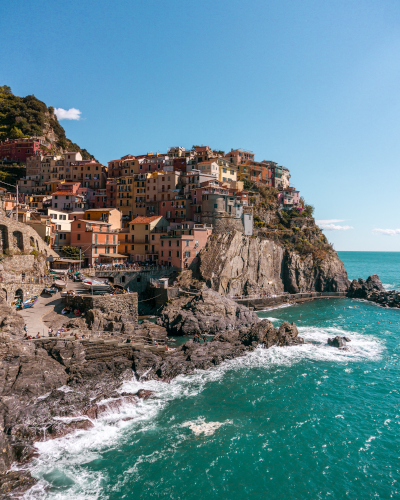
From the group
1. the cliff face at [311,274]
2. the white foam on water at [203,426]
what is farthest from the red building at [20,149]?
the white foam on water at [203,426]

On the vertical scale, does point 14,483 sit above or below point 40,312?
below

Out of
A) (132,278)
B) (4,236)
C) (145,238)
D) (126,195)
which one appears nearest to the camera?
(4,236)

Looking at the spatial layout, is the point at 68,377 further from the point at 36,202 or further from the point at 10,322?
the point at 36,202

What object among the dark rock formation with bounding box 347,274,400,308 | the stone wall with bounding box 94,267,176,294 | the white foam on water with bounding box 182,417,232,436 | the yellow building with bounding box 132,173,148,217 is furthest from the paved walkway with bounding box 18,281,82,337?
the dark rock formation with bounding box 347,274,400,308

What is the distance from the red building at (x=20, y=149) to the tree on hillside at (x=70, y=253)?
53.1 meters

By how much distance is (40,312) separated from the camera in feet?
123

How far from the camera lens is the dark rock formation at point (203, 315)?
4683 cm

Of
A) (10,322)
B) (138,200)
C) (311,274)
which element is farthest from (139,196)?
(10,322)

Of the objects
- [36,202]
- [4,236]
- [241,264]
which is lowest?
[241,264]

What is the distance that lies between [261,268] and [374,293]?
96.4 feet

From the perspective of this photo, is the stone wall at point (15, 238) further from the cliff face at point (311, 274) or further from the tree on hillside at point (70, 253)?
the cliff face at point (311, 274)

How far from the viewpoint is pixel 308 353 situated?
40375mm

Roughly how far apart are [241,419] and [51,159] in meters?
90.9

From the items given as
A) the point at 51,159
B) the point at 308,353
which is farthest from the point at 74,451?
the point at 51,159
